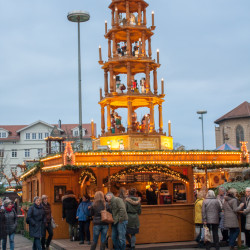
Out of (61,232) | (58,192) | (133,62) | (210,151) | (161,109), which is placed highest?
(133,62)

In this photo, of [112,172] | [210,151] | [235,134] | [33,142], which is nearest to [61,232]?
[112,172]

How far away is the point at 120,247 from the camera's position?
14938mm

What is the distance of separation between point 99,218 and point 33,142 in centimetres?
7464

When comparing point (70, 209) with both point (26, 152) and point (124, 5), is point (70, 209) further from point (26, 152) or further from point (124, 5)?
point (26, 152)

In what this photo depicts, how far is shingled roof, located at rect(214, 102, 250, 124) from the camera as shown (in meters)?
79.1

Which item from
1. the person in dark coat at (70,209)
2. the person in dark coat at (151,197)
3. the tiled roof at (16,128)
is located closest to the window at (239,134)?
the tiled roof at (16,128)

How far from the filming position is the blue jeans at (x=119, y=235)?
14688 mm

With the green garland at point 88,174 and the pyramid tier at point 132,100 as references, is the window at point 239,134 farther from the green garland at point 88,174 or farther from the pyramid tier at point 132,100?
the green garland at point 88,174

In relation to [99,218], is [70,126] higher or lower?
higher

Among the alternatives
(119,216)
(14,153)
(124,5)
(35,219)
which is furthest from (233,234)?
(14,153)


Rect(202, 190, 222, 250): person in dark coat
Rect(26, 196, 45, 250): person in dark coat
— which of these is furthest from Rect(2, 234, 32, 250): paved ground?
Rect(202, 190, 222, 250): person in dark coat

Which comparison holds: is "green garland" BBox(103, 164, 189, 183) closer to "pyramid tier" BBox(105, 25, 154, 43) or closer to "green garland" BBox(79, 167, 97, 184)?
"green garland" BBox(79, 167, 97, 184)

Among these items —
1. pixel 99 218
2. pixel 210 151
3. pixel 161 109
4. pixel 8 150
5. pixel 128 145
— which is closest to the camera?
pixel 99 218

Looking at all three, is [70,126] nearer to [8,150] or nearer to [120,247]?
[8,150]
